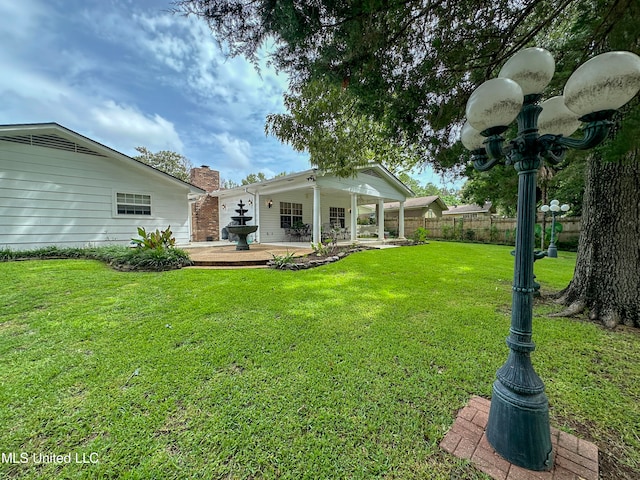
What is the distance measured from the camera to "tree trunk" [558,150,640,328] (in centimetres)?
315

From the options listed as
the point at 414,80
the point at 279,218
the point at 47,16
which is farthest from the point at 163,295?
the point at 279,218

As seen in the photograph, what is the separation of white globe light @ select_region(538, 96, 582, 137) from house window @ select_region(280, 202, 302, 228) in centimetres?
1213

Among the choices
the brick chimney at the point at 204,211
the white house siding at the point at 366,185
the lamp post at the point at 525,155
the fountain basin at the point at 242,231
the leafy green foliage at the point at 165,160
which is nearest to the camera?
the lamp post at the point at 525,155

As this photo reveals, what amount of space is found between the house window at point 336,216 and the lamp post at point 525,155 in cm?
1380

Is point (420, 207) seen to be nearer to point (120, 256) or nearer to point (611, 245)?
point (611, 245)

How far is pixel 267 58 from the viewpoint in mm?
2979

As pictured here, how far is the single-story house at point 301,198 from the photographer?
35.6 feet

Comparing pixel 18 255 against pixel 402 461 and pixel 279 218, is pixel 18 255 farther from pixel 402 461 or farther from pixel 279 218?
pixel 402 461

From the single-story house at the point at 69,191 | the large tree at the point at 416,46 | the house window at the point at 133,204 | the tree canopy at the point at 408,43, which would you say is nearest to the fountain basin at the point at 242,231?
the single-story house at the point at 69,191

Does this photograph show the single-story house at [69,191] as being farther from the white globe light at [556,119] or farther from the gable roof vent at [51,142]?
the white globe light at [556,119]

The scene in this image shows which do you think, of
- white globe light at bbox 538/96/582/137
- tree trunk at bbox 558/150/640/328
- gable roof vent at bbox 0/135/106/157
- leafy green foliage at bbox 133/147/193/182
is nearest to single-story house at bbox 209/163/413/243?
gable roof vent at bbox 0/135/106/157

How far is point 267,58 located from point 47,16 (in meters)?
5.61

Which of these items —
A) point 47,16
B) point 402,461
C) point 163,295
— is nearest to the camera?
point 402,461

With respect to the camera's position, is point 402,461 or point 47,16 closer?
point 402,461
